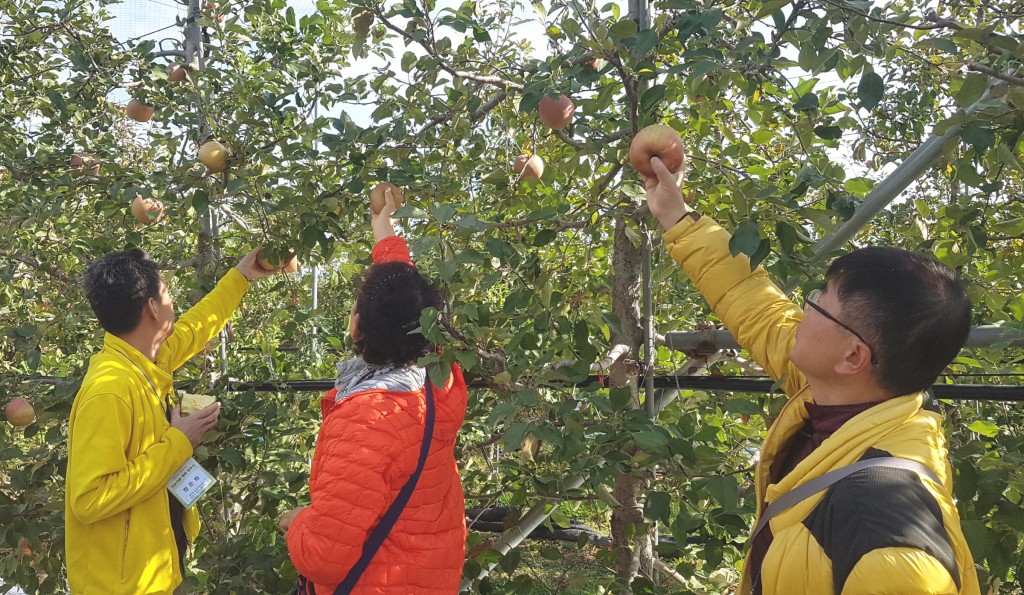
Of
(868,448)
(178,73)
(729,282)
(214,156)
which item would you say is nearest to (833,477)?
(868,448)

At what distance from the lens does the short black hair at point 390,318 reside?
1.44 m

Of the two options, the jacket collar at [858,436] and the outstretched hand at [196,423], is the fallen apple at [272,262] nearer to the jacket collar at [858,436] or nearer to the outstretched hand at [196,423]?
the outstretched hand at [196,423]

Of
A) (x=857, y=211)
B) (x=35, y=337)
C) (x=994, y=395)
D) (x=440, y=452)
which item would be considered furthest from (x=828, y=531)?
(x=35, y=337)

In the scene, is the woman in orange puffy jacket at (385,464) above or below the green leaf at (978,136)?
below

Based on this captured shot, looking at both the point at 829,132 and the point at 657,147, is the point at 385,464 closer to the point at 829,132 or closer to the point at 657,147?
the point at 657,147

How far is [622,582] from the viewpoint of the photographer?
Answer: 64.1 inches

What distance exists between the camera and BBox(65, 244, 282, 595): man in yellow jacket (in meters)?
1.55

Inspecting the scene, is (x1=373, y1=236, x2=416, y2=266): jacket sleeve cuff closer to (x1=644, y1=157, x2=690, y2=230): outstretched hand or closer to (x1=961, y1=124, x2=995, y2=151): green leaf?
(x1=644, y1=157, x2=690, y2=230): outstretched hand

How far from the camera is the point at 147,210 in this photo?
2391 mm

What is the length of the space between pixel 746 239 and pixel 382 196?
3.29 ft

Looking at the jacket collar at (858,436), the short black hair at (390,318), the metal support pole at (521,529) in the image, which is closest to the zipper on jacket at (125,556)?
the short black hair at (390,318)

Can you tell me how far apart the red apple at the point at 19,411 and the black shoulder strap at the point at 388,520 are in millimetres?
1684

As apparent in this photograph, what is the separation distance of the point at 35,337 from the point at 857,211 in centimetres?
240

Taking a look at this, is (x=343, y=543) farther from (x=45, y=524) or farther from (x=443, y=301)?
(x=45, y=524)
